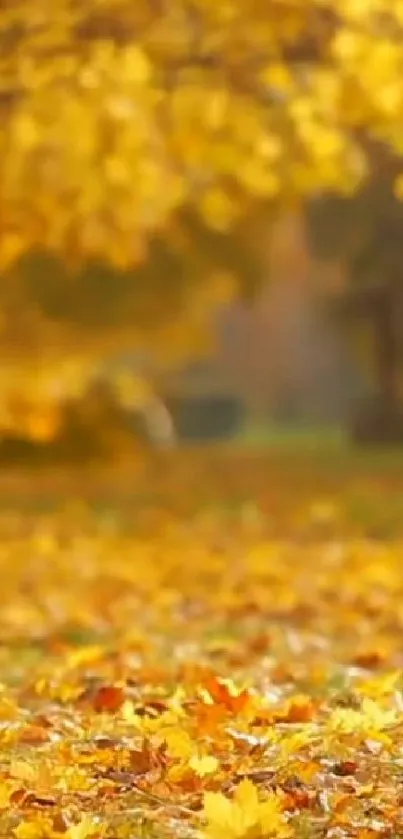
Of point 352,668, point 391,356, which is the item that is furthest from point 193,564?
point 391,356

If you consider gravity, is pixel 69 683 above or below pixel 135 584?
above

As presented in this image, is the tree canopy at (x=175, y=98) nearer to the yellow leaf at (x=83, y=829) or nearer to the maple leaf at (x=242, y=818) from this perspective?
the maple leaf at (x=242, y=818)

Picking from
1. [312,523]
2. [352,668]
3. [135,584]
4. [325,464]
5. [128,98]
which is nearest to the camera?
[352,668]

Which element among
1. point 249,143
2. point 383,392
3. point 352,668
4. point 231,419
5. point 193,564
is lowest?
point 231,419

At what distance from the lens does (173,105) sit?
8367 mm

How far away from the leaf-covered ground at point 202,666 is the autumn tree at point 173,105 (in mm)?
2396

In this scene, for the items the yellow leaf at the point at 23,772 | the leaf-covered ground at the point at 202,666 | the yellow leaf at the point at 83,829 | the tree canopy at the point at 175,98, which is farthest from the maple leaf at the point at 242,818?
the tree canopy at the point at 175,98

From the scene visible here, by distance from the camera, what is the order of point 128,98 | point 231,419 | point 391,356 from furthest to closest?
1. point 231,419
2. point 391,356
3. point 128,98

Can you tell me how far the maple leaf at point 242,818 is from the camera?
3945 mm

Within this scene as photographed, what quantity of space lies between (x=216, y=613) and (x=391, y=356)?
53.5 feet

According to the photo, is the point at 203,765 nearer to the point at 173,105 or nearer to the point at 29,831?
the point at 29,831

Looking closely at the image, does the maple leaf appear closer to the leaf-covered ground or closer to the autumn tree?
the leaf-covered ground

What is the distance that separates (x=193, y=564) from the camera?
11.0 metres

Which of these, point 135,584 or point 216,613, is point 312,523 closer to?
point 135,584
